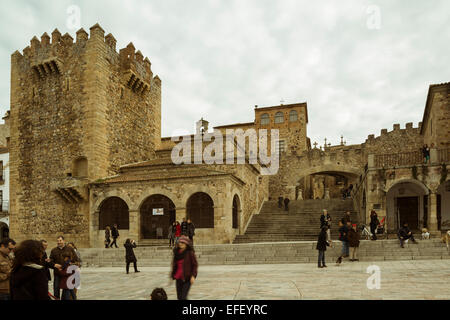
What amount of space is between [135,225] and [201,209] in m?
3.94

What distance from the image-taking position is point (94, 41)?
969 inches

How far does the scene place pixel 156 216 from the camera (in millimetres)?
22250

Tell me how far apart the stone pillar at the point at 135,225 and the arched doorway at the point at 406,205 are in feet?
47.5

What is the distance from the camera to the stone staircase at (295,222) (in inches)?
843

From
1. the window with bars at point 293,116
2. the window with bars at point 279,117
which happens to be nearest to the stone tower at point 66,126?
the window with bars at point 279,117

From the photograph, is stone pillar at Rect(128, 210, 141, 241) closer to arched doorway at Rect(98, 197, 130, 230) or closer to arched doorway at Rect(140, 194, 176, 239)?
arched doorway at Rect(140, 194, 176, 239)

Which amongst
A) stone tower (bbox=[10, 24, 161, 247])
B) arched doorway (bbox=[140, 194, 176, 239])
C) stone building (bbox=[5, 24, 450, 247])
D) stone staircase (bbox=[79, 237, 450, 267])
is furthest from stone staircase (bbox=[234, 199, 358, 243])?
stone tower (bbox=[10, 24, 161, 247])

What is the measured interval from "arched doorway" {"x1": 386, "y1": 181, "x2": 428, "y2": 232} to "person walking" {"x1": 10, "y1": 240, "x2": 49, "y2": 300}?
73.7 feet

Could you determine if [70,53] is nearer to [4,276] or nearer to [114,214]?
[114,214]

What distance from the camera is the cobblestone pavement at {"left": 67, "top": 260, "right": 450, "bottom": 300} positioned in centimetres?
759

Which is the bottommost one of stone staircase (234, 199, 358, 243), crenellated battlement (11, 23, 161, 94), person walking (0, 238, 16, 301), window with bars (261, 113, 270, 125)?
stone staircase (234, 199, 358, 243)

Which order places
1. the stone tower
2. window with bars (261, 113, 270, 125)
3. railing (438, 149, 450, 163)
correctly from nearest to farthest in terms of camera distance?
railing (438, 149, 450, 163) < the stone tower < window with bars (261, 113, 270, 125)

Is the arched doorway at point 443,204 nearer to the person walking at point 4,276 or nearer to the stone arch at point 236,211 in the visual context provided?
the stone arch at point 236,211

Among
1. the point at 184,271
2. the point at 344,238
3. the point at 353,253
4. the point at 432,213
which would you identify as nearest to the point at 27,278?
the point at 184,271
